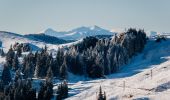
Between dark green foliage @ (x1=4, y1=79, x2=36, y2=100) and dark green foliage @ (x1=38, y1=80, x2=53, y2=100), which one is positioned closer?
dark green foliage @ (x1=4, y1=79, x2=36, y2=100)

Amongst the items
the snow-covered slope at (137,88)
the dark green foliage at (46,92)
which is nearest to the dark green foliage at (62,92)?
the dark green foliage at (46,92)

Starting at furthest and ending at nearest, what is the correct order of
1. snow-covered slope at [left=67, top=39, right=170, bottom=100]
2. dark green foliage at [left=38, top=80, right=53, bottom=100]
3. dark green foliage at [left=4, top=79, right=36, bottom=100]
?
dark green foliage at [left=38, top=80, right=53, bottom=100] → dark green foliage at [left=4, top=79, right=36, bottom=100] → snow-covered slope at [left=67, top=39, right=170, bottom=100]

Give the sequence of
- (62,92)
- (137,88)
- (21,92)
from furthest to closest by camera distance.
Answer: (62,92)
(137,88)
(21,92)

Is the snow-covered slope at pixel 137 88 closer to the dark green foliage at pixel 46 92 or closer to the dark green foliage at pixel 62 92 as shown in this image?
the dark green foliage at pixel 62 92

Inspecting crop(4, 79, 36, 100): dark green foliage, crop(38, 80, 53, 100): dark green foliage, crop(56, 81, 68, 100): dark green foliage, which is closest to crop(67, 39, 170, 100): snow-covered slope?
crop(56, 81, 68, 100): dark green foliage

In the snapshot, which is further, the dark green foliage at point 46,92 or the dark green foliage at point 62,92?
the dark green foliage at point 62,92

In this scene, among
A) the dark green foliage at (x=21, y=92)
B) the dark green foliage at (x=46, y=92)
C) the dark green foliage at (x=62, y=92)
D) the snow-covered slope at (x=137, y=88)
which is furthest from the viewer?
the dark green foliage at (x=62, y=92)

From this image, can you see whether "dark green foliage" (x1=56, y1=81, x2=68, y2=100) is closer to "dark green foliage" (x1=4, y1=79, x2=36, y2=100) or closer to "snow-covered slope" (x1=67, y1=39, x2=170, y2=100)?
"snow-covered slope" (x1=67, y1=39, x2=170, y2=100)

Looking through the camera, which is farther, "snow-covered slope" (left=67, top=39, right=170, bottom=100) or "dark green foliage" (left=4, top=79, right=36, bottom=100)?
"dark green foliage" (left=4, top=79, right=36, bottom=100)

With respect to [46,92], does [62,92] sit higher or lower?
lower

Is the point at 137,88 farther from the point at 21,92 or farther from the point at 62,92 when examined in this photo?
the point at 21,92

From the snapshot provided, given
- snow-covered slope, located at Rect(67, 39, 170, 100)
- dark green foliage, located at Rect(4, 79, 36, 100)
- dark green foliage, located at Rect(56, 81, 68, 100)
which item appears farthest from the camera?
dark green foliage, located at Rect(56, 81, 68, 100)

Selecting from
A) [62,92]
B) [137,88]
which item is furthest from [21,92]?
[137,88]

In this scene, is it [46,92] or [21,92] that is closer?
[21,92]
